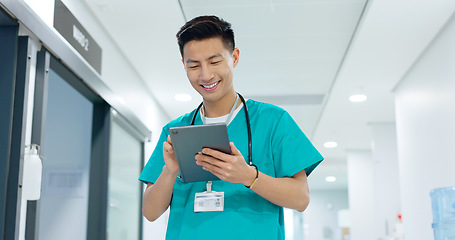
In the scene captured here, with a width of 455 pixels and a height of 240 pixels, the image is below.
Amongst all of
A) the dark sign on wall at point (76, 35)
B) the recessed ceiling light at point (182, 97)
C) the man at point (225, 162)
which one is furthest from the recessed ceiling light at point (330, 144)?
the man at point (225, 162)

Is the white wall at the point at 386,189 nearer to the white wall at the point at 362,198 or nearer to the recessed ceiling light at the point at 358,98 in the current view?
the recessed ceiling light at the point at 358,98

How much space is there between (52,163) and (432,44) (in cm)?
307

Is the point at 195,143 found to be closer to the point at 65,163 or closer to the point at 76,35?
the point at 76,35

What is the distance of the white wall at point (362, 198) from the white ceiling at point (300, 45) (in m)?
1.71

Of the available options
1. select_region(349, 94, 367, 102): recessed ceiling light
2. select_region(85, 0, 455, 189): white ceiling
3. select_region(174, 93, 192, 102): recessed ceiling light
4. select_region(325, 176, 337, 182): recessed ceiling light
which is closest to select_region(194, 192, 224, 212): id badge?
select_region(85, 0, 455, 189): white ceiling

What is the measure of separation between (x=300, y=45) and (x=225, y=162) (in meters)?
3.76

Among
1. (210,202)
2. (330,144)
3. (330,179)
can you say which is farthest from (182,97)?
(330,179)

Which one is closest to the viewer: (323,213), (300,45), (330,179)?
(300,45)

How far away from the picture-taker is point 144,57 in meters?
4.70

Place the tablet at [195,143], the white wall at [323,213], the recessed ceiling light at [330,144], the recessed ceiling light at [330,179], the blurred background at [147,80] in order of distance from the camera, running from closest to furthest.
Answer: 1. the tablet at [195,143]
2. the blurred background at [147,80]
3. the recessed ceiling light at [330,144]
4. the recessed ceiling light at [330,179]
5. the white wall at [323,213]

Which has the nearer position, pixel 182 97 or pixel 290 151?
pixel 290 151

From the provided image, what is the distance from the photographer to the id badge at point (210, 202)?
1277 millimetres

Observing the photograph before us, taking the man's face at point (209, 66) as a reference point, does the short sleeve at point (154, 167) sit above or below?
A: below

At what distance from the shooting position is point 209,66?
1.36 m
